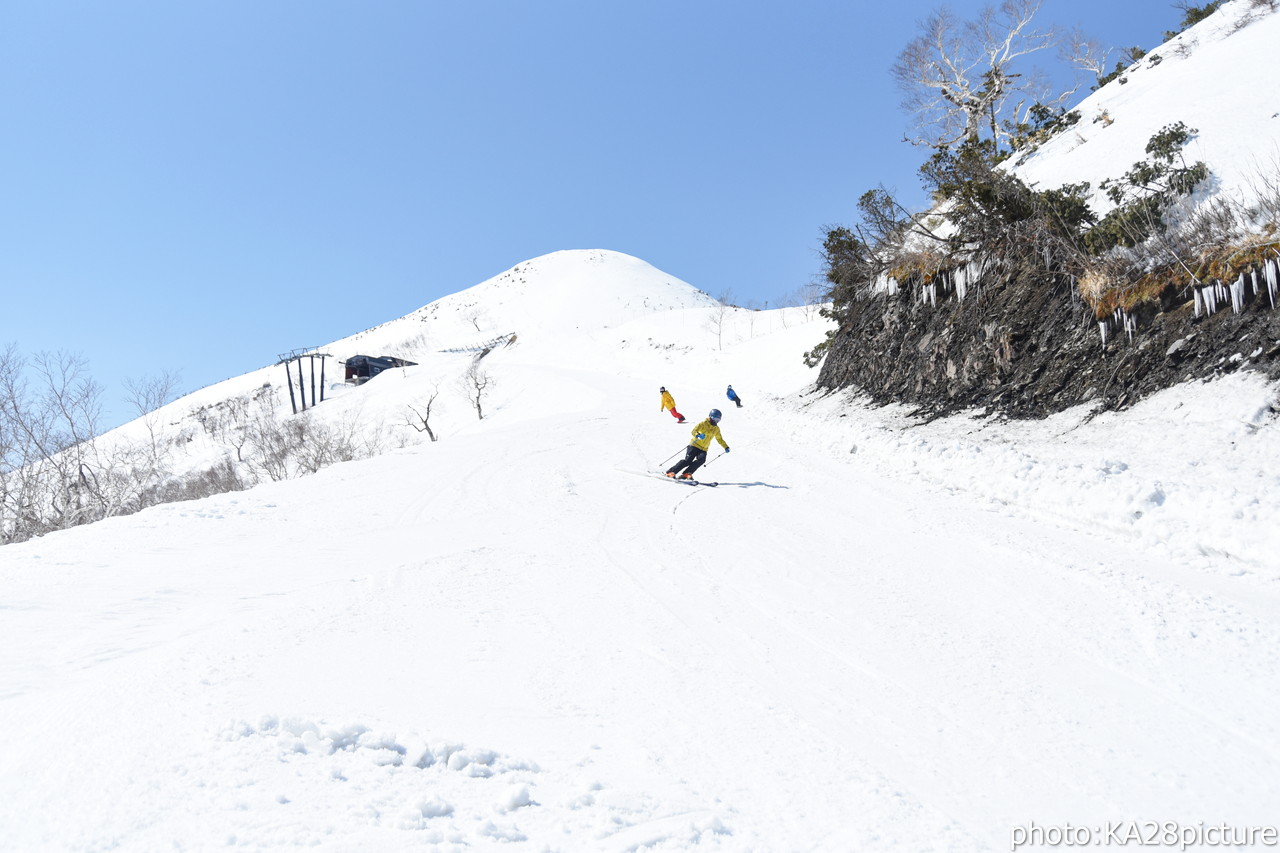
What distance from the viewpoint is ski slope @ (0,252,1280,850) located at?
3.49 m

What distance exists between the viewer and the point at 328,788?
136 inches

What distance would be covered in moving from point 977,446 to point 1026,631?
647 cm

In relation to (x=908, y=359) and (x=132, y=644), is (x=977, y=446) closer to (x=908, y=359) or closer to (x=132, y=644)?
(x=908, y=359)

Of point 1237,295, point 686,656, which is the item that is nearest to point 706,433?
point 686,656

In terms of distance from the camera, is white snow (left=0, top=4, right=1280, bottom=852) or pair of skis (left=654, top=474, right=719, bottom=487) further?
pair of skis (left=654, top=474, right=719, bottom=487)

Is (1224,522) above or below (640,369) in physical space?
below

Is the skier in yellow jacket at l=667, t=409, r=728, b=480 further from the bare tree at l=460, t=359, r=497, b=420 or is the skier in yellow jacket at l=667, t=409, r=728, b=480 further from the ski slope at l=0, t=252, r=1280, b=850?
the bare tree at l=460, t=359, r=497, b=420

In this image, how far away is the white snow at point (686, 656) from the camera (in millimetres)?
3498

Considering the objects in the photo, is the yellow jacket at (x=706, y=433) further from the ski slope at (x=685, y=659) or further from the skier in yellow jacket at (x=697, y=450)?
the ski slope at (x=685, y=659)

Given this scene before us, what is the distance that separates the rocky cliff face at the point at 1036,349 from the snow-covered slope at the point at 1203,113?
2.87 m

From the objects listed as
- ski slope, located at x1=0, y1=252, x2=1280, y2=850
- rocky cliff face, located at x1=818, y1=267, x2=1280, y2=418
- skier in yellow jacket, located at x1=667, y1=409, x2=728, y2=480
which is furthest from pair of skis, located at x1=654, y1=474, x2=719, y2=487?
rocky cliff face, located at x1=818, y1=267, x2=1280, y2=418

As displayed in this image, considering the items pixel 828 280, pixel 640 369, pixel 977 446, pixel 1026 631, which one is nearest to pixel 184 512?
pixel 1026 631

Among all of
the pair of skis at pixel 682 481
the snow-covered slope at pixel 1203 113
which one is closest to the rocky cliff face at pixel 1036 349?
the snow-covered slope at pixel 1203 113

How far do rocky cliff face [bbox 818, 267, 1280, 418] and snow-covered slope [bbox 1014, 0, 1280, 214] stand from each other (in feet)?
Result: 9.42
